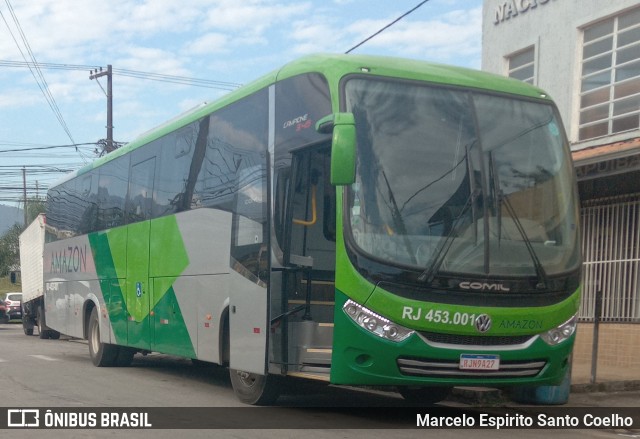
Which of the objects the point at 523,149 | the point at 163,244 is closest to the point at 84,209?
the point at 163,244

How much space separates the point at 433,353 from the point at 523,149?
7.41ft

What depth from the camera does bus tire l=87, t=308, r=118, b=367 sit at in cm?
1616

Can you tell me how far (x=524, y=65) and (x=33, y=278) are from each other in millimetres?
17903

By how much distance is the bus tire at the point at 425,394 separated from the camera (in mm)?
10859

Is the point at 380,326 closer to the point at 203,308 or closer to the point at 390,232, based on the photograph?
the point at 390,232

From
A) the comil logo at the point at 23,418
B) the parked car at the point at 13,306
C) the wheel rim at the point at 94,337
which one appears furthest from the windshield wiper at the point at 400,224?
the parked car at the point at 13,306

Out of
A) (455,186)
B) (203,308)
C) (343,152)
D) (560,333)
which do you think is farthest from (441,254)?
(203,308)

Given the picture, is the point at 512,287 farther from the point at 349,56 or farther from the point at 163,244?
the point at 163,244

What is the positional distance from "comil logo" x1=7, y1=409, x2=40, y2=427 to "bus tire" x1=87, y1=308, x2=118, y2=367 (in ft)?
20.9

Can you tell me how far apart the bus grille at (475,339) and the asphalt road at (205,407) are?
913 mm

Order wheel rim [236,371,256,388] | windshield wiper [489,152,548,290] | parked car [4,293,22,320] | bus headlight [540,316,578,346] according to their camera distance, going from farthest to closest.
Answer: parked car [4,293,22,320] < wheel rim [236,371,256,388] < bus headlight [540,316,578,346] < windshield wiper [489,152,548,290]

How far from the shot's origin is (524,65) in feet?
60.6

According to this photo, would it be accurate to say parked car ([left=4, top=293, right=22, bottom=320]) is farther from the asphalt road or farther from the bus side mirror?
the bus side mirror

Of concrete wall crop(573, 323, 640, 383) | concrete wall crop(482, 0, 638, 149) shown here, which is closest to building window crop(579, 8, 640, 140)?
concrete wall crop(482, 0, 638, 149)
